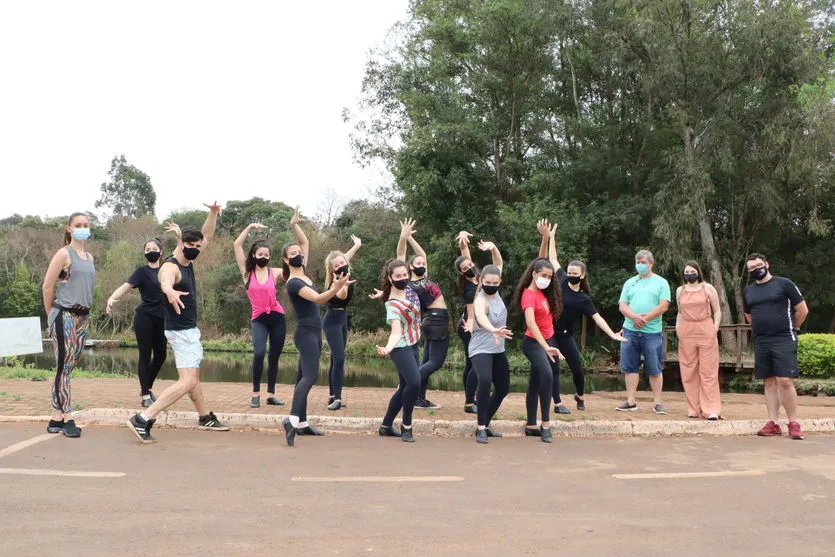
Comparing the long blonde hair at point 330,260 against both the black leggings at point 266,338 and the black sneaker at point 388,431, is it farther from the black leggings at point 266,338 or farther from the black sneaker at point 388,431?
the black sneaker at point 388,431

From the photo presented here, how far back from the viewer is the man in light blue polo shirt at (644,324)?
8.84 metres

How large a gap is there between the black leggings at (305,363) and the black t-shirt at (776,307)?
16.2 feet

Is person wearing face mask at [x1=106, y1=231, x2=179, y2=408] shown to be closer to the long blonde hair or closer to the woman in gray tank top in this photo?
the long blonde hair

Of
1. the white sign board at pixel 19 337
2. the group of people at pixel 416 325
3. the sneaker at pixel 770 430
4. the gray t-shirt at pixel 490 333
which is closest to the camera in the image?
the group of people at pixel 416 325

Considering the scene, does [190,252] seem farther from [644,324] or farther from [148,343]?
[644,324]

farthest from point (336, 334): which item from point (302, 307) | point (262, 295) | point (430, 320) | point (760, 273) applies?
point (760, 273)

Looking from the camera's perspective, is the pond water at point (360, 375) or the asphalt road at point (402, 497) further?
the pond water at point (360, 375)

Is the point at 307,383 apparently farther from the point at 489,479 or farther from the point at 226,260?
the point at 226,260

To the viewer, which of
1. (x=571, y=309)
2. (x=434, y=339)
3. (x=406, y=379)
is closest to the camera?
(x=406, y=379)

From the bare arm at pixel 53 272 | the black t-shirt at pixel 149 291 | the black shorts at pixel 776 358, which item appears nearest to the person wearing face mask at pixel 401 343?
the black t-shirt at pixel 149 291

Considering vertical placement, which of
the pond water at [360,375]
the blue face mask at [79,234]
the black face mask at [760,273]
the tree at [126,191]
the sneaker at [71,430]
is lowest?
the pond water at [360,375]

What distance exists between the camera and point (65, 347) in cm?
665

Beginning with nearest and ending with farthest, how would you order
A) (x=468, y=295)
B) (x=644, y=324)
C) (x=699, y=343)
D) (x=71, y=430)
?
(x=71, y=430) < (x=468, y=295) < (x=699, y=343) < (x=644, y=324)

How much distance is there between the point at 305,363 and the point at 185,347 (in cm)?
114
